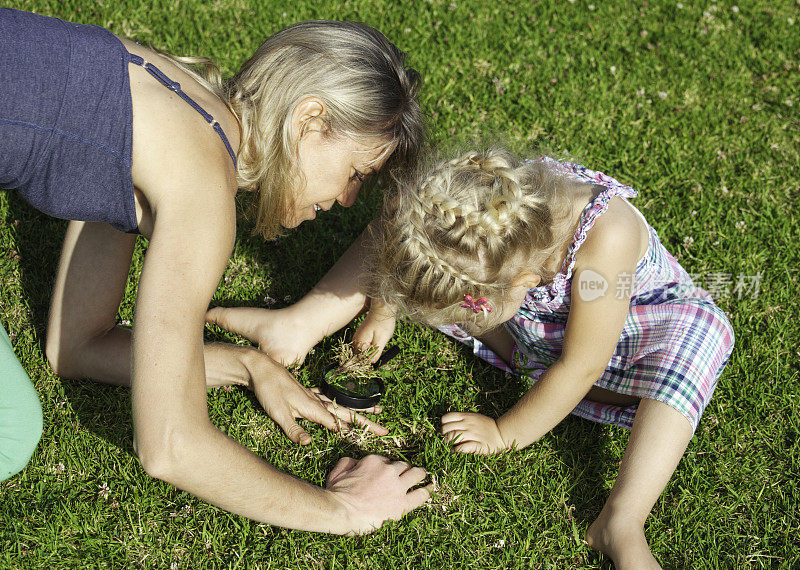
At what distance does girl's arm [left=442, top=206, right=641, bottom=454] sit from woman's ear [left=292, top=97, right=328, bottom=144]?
1100mm

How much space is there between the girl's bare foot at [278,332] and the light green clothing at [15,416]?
1149 millimetres

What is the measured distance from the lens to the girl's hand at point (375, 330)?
347 cm

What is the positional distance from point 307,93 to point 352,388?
4.35ft

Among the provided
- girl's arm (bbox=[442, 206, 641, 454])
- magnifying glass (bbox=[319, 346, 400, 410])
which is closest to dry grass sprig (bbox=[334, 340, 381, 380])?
magnifying glass (bbox=[319, 346, 400, 410])

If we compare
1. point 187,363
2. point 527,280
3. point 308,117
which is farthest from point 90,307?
point 527,280

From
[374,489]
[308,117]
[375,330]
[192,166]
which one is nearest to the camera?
[192,166]

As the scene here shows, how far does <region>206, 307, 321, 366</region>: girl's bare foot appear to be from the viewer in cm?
347

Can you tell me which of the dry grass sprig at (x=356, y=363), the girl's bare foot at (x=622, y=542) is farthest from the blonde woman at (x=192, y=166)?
the girl's bare foot at (x=622, y=542)

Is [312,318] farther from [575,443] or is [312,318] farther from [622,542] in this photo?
[622,542]

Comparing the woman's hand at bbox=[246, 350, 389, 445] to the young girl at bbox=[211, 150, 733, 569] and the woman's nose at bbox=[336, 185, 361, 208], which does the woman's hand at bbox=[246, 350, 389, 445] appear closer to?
the young girl at bbox=[211, 150, 733, 569]

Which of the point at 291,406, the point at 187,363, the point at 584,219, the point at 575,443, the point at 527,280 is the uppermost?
the point at 584,219

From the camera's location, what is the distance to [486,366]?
3.61 meters

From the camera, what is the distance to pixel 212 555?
111 inches

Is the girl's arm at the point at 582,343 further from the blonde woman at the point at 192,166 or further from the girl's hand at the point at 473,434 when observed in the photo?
the blonde woman at the point at 192,166
